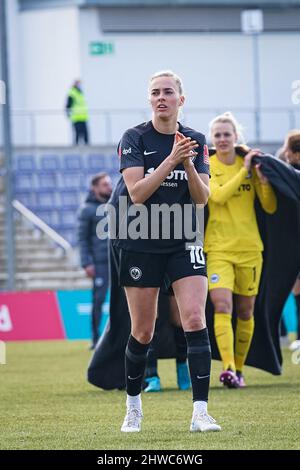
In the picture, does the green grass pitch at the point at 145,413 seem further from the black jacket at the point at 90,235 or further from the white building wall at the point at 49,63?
the white building wall at the point at 49,63

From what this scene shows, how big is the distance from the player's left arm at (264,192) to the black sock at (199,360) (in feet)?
11.7

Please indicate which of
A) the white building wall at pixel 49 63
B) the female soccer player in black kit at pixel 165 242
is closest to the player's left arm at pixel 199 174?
the female soccer player in black kit at pixel 165 242

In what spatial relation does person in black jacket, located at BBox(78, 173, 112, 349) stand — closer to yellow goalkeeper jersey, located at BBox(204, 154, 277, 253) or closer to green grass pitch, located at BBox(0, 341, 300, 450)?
green grass pitch, located at BBox(0, 341, 300, 450)

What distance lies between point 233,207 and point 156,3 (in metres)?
22.1

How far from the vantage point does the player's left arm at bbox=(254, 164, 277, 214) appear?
11023 mm

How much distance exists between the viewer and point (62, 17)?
1235 inches

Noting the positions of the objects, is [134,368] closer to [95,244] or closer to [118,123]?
[95,244]

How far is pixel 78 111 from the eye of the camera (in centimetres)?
2772

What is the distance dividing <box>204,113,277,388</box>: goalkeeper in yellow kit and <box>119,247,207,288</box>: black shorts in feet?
10.1

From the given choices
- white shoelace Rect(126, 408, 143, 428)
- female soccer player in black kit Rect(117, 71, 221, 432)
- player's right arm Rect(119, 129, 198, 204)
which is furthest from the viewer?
white shoelace Rect(126, 408, 143, 428)

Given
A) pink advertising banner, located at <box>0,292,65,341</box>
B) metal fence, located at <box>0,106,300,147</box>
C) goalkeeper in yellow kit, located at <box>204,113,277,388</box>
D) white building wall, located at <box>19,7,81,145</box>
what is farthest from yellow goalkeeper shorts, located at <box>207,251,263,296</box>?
white building wall, located at <box>19,7,81,145</box>

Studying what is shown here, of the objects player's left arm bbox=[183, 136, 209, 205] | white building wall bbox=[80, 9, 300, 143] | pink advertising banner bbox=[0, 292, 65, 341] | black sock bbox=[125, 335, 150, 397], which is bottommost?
pink advertising banner bbox=[0, 292, 65, 341]

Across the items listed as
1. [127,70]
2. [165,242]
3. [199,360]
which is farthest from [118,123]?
[199,360]

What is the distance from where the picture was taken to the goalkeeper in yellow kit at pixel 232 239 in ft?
35.5
